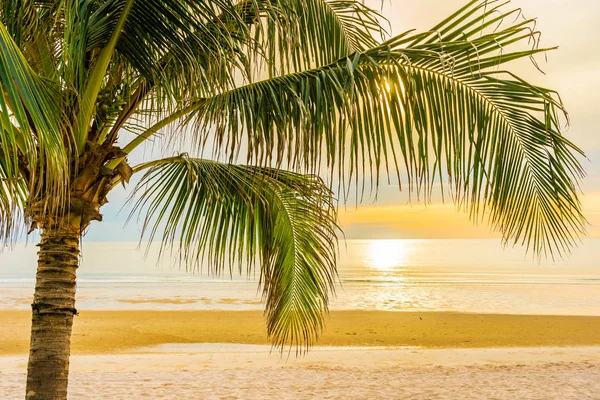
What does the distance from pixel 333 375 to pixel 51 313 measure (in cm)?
541

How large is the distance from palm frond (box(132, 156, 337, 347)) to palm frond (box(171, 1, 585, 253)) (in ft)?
3.99

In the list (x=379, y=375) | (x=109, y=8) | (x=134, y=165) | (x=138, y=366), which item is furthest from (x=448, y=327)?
(x=109, y=8)

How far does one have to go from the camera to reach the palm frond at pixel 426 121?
2846 mm

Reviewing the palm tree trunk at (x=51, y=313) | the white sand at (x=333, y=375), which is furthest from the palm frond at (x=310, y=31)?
the white sand at (x=333, y=375)

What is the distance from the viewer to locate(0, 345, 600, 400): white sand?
7.13 meters

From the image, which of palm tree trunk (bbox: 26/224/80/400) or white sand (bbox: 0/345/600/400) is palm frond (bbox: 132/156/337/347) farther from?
white sand (bbox: 0/345/600/400)

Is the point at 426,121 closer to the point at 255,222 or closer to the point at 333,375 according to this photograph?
the point at 255,222

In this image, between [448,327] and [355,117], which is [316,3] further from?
[448,327]

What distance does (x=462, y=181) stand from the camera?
2.94 meters

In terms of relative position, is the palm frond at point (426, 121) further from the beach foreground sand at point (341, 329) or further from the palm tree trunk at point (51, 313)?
the beach foreground sand at point (341, 329)

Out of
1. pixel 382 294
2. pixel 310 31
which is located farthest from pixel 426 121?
pixel 382 294

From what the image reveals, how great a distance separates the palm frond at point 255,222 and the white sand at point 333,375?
238 cm

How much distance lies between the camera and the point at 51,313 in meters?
3.58

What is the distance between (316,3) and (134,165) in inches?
64.1
